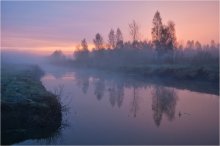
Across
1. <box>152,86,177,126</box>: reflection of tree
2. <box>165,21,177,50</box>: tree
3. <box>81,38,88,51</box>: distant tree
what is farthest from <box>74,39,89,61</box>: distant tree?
<box>152,86,177,126</box>: reflection of tree

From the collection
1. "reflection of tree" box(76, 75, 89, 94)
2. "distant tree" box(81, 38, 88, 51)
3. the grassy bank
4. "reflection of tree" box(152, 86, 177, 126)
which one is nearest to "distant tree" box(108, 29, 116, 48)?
"distant tree" box(81, 38, 88, 51)

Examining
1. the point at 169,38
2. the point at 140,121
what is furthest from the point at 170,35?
the point at 140,121

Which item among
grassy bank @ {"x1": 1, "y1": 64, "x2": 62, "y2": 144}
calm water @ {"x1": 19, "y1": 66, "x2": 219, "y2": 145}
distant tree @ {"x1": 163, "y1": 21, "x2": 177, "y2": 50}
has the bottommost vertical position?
calm water @ {"x1": 19, "y1": 66, "x2": 219, "y2": 145}

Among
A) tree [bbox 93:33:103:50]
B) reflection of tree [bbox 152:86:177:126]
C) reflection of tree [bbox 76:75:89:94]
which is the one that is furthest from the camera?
tree [bbox 93:33:103:50]

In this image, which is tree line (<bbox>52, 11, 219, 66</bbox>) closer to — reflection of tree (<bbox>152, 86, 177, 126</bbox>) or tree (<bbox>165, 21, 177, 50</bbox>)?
tree (<bbox>165, 21, 177, 50</bbox>)

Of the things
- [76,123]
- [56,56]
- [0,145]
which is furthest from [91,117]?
[56,56]

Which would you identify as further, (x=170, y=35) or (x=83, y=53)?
(x=83, y=53)

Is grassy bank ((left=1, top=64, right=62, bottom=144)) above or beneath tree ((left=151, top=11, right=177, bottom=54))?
beneath

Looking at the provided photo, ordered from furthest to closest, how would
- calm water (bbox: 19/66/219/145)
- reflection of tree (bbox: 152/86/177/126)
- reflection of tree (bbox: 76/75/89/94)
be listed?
1. reflection of tree (bbox: 76/75/89/94)
2. reflection of tree (bbox: 152/86/177/126)
3. calm water (bbox: 19/66/219/145)

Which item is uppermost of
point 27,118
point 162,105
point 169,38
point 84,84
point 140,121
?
point 169,38

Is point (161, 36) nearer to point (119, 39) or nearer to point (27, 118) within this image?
point (119, 39)

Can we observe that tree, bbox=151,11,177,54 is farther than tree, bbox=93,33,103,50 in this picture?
No

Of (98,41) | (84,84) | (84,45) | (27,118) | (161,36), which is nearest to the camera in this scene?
(27,118)

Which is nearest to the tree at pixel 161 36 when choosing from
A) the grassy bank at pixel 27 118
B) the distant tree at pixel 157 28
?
the distant tree at pixel 157 28
